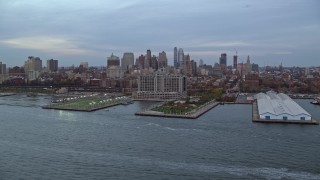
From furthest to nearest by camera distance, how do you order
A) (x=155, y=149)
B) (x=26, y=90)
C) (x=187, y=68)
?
(x=187, y=68), (x=26, y=90), (x=155, y=149)

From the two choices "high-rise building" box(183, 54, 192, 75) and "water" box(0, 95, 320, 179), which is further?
"high-rise building" box(183, 54, 192, 75)

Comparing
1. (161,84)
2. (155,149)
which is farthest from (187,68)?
(155,149)

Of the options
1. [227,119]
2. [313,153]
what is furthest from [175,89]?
[313,153]

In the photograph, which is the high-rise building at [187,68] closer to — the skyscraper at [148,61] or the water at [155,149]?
the skyscraper at [148,61]

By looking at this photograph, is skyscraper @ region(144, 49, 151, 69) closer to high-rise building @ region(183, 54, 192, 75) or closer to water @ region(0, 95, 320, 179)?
high-rise building @ region(183, 54, 192, 75)

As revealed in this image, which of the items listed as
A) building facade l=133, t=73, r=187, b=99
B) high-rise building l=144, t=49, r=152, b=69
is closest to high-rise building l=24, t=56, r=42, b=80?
high-rise building l=144, t=49, r=152, b=69

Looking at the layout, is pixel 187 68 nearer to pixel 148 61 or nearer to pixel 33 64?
pixel 148 61

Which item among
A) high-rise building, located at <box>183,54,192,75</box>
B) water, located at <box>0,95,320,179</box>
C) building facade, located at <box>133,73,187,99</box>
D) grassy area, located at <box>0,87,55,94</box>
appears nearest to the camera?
water, located at <box>0,95,320,179</box>

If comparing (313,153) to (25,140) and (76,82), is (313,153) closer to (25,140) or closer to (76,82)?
(25,140)
